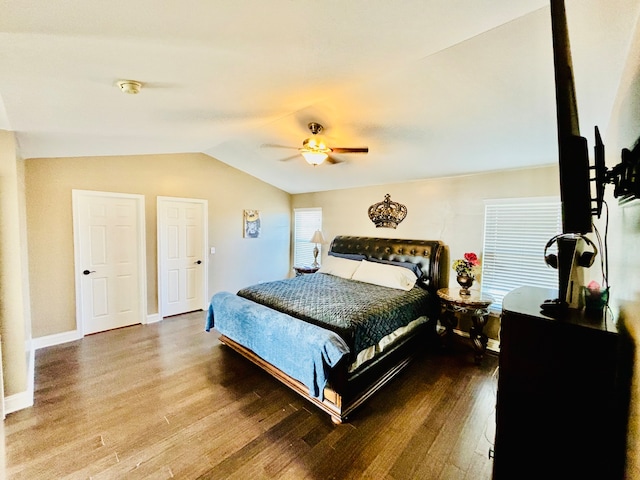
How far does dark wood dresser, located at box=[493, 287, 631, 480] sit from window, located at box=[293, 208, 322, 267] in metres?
4.60

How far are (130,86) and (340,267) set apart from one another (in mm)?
3525

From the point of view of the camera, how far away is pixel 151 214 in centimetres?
421

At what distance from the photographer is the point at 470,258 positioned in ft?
11.1

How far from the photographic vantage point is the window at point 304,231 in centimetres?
586

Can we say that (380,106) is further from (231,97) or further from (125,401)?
(125,401)

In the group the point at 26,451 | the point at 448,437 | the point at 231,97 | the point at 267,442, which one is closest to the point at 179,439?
the point at 267,442

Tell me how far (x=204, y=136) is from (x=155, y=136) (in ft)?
1.71

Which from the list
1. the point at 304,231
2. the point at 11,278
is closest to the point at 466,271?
the point at 304,231

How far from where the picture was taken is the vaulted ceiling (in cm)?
112

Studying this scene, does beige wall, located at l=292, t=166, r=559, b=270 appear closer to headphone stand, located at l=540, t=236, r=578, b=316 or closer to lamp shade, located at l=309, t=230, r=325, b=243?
lamp shade, located at l=309, t=230, r=325, b=243

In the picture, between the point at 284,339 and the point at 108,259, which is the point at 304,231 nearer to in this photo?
the point at 108,259

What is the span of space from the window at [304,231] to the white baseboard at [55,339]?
12.5 ft

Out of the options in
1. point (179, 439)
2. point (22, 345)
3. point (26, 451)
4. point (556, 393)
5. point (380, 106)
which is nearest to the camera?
point (556, 393)

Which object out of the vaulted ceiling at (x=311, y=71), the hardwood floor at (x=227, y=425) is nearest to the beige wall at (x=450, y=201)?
the vaulted ceiling at (x=311, y=71)
